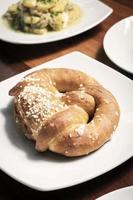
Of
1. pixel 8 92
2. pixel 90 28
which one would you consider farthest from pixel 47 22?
pixel 8 92

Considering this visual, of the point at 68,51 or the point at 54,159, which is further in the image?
the point at 68,51

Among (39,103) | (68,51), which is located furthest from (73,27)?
(39,103)

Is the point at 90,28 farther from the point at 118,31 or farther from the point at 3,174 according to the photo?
the point at 3,174

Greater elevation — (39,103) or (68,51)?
(39,103)

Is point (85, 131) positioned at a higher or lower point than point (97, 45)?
higher

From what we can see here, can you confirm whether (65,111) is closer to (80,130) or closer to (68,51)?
(80,130)

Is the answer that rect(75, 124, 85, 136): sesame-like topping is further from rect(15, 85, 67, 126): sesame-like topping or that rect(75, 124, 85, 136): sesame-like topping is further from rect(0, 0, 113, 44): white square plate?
rect(0, 0, 113, 44): white square plate
